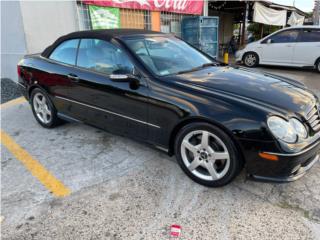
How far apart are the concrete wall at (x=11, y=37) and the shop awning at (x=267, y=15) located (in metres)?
11.3

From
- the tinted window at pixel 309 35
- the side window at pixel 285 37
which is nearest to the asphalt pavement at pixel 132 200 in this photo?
the tinted window at pixel 309 35

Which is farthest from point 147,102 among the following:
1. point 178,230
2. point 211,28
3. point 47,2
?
point 211,28

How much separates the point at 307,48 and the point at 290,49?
507 mm

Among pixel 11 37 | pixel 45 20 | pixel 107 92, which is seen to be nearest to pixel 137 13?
pixel 45 20

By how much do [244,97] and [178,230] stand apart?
1.30m

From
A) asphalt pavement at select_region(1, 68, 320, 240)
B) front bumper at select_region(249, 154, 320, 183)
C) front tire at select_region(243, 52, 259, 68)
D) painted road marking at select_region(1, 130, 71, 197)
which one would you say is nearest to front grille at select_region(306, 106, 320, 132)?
front bumper at select_region(249, 154, 320, 183)

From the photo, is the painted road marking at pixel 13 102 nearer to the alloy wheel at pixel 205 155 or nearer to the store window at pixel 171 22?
the alloy wheel at pixel 205 155

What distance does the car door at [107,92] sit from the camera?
9.43 ft

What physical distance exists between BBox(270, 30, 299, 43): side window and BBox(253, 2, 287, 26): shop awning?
5.18m

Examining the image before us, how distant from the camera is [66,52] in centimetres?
371

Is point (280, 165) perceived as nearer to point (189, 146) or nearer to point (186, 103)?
point (189, 146)

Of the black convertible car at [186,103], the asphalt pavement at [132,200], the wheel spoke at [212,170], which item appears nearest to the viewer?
the asphalt pavement at [132,200]

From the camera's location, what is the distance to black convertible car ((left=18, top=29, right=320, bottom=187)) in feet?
7.41

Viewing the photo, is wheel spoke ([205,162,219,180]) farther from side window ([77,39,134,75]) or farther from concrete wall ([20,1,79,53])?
concrete wall ([20,1,79,53])
